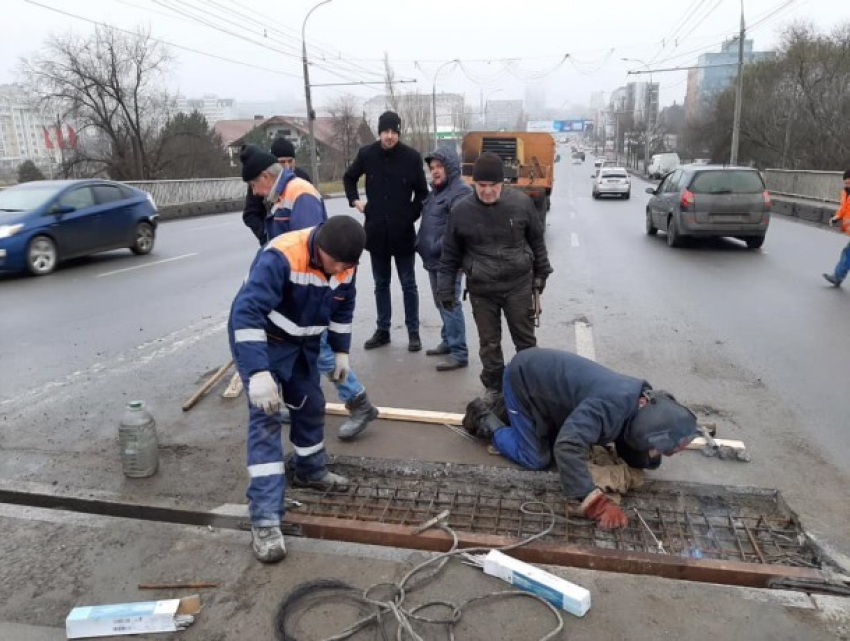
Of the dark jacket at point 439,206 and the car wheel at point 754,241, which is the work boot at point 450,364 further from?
the car wheel at point 754,241

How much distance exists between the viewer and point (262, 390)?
3023 millimetres

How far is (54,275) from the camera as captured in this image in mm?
10781

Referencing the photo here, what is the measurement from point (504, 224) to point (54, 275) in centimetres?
910

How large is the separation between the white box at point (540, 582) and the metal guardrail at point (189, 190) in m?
23.0

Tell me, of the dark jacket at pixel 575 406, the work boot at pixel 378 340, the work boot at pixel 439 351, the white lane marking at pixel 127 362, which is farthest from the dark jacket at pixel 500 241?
the white lane marking at pixel 127 362

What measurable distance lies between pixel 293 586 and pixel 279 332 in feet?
3.94

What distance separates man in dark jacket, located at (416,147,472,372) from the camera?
17.9 ft

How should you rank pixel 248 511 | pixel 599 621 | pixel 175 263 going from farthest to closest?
pixel 175 263, pixel 248 511, pixel 599 621

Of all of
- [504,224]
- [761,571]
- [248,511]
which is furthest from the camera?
[504,224]

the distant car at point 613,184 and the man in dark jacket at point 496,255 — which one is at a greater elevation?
the man in dark jacket at point 496,255

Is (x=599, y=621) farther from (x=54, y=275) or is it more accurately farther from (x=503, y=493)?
(x=54, y=275)

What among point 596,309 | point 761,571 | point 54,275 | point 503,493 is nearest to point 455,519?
point 503,493

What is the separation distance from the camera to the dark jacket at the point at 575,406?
333 cm

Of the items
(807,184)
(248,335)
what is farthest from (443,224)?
(807,184)
